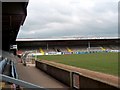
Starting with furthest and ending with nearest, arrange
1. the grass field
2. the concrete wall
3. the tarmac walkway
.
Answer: the grass field, the tarmac walkway, the concrete wall

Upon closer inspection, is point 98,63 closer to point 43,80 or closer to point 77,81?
point 43,80

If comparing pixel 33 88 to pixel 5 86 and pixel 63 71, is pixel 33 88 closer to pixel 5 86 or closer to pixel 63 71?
pixel 5 86

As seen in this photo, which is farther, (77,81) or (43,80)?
(43,80)

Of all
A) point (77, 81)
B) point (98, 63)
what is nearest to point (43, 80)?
point (77, 81)

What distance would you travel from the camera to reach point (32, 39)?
88.4 m

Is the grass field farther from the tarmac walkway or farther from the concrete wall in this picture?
the tarmac walkway

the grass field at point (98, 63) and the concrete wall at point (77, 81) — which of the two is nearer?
the concrete wall at point (77, 81)

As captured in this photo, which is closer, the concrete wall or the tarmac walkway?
the concrete wall

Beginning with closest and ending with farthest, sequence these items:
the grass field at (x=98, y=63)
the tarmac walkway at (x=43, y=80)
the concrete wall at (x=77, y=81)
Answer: the concrete wall at (x=77, y=81), the tarmac walkway at (x=43, y=80), the grass field at (x=98, y=63)

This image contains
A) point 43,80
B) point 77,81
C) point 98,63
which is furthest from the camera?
point 98,63

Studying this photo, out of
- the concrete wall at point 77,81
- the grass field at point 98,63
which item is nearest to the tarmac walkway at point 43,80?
the concrete wall at point 77,81

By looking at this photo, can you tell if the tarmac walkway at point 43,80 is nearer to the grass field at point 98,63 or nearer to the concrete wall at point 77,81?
the concrete wall at point 77,81

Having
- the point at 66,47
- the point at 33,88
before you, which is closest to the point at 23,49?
the point at 66,47

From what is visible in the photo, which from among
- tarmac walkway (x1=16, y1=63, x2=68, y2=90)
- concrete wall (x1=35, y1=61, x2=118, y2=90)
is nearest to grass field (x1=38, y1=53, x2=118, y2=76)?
concrete wall (x1=35, y1=61, x2=118, y2=90)
